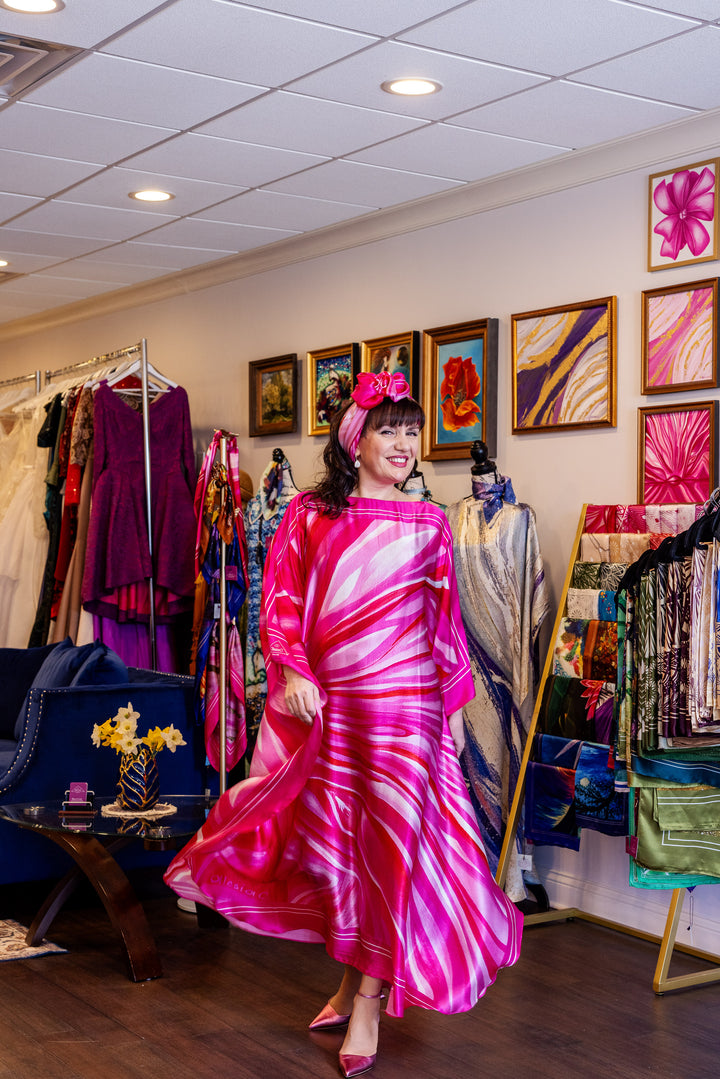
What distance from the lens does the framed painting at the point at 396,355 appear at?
5.10m

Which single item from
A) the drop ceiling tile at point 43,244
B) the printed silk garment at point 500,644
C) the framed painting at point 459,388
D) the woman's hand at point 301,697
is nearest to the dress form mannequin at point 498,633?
the printed silk garment at point 500,644

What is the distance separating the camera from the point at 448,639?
311 cm

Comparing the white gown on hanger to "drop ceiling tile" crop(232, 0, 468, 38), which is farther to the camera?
the white gown on hanger

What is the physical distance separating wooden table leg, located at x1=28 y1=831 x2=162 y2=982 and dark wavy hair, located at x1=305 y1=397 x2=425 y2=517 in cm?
125

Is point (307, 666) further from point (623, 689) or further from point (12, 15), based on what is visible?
point (12, 15)

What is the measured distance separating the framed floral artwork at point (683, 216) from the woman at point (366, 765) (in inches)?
54.8

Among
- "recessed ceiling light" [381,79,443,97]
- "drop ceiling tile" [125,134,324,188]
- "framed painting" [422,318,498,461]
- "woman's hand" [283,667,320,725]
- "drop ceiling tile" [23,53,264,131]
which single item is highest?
"drop ceiling tile" [125,134,324,188]

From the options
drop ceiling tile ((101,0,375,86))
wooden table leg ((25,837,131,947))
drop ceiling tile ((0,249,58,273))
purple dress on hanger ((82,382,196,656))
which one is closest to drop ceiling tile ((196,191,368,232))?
purple dress on hanger ((82,382,196,656))

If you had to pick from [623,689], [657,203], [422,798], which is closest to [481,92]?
[657,203]

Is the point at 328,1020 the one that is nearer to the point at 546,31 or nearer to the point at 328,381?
the point at 546,31

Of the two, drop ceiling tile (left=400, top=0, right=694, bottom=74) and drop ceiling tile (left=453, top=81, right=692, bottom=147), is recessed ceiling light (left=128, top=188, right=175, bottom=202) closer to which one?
drop ceiling tile (left=453, top=81, right=692, bottom=147)

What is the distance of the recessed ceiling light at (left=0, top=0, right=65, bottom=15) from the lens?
315cm

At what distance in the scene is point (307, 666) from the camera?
3021 mm

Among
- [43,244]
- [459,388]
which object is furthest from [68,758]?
[43,244]
